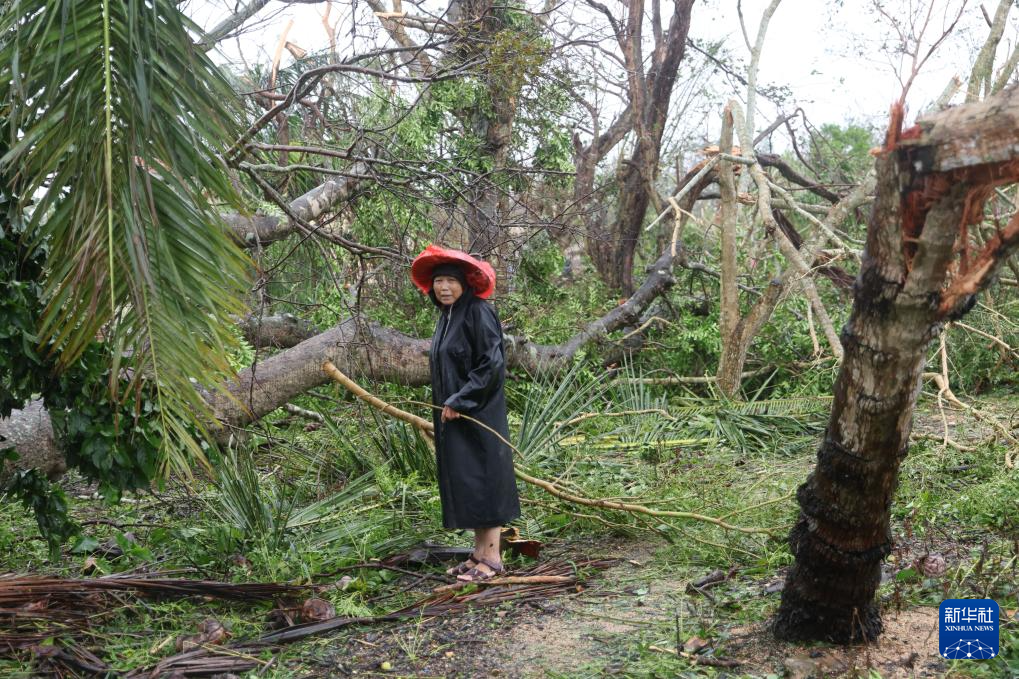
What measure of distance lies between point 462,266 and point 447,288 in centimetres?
15

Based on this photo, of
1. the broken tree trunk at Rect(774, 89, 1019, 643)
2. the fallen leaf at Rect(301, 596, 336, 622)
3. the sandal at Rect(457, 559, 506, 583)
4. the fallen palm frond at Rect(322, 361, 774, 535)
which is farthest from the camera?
the sandal at Rect(457, 559, 506, 583)

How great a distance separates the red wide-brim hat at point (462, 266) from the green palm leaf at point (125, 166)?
1.57 metres

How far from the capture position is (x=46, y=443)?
16.4 ft

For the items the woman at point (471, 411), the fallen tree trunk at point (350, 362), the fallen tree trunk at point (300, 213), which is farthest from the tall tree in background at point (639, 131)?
the woman at point (471, 411)

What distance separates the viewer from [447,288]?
473 centimetres

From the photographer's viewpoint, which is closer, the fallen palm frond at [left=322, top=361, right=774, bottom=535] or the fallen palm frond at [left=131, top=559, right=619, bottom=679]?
the fallen palm frond at [left=131, top=559, right=619, bottom=679]

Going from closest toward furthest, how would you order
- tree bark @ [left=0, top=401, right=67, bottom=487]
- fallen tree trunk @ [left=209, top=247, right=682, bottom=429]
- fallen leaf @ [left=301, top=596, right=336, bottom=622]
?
fallen leaf @ [left=301, top=596, right=336, bottom=622], tree bark @ [left=0, top=401, right=67, bottom=487], fallen tree trunk @ [left=209, top=247, right=682, bottom=429]

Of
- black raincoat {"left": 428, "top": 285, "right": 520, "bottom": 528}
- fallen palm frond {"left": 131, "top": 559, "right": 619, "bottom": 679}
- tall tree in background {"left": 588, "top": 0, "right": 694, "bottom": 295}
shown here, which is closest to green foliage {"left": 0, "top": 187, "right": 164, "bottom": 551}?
fallen palm frond {"left": 131, "top": 559, "right": 619, "bottom": 679}

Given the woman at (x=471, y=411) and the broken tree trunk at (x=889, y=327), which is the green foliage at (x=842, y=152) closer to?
the woman at (x=471, y=411)

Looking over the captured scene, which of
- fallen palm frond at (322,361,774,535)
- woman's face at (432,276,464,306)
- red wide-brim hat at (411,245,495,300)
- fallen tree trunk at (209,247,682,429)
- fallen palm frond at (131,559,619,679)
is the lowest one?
fallen palm frond at (131,559,619,679)

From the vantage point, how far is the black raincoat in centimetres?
464

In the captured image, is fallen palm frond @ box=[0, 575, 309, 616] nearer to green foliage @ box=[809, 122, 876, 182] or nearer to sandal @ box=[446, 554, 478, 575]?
sandal @ box=[446, 554, 478, 575]

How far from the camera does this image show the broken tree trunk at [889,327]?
2.49 metres

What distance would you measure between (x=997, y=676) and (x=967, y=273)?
53.8 inches
